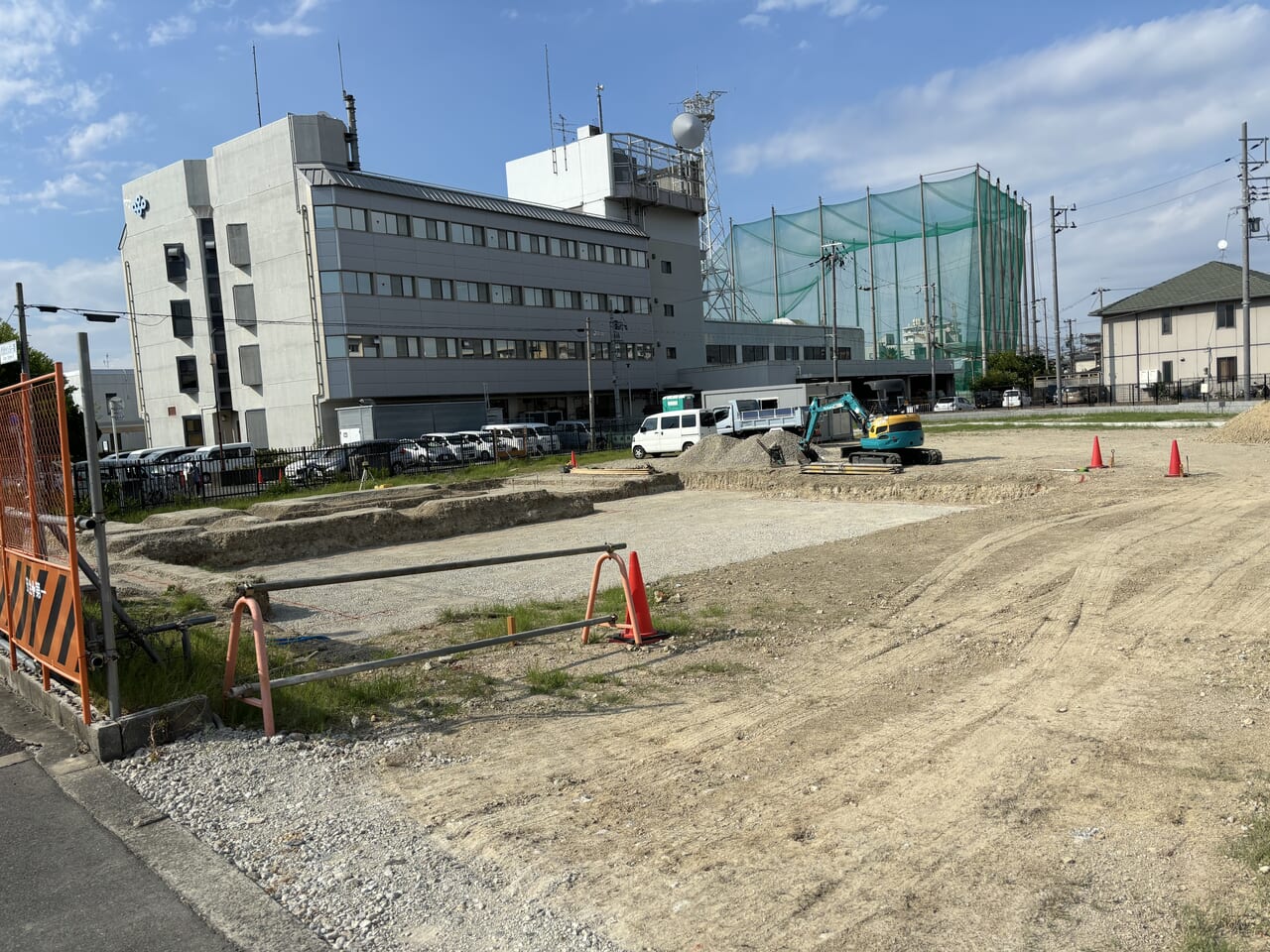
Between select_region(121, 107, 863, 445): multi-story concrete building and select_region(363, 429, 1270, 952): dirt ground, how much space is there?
46.1 meters

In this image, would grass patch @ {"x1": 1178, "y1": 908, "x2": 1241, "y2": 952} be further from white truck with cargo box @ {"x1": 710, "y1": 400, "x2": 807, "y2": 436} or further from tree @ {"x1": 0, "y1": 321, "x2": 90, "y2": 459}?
white truck with cargo box @ {"x1": 710, "y1": 400, "x2": 807, "y2": 436}

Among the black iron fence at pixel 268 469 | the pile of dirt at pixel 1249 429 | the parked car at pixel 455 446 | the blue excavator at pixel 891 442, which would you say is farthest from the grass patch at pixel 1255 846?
the parked car at pixel 455 446

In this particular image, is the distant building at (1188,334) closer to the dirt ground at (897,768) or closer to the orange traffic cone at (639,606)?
the dirt ground at (897,768)

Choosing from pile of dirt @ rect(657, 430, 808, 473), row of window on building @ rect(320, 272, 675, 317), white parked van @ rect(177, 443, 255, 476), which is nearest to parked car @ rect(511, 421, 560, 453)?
white parked van @ rect(177, 443, 255, 476)

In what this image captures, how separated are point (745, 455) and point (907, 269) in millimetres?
76599

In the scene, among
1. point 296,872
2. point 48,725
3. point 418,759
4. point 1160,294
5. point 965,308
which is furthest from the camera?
point 965,308

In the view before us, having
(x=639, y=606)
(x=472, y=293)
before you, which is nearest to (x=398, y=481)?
(x=639, y=606)

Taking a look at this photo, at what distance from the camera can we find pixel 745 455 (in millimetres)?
29219

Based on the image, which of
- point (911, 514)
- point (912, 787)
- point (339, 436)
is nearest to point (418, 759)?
point (912, 787)

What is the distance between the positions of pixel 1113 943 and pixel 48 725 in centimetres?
715

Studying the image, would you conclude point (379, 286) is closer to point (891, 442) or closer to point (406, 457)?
point (406, 457)

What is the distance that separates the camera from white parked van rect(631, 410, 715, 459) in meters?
37.2

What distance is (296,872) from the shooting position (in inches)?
173

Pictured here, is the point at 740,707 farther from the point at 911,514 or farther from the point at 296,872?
the point at 911,514
